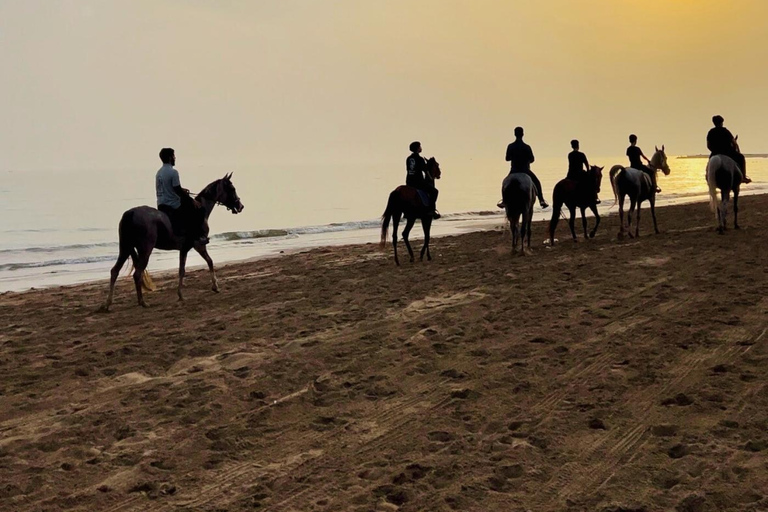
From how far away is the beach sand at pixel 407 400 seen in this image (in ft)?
13.5

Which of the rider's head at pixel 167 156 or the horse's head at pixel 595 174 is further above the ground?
the rider's head at pixel 167 156

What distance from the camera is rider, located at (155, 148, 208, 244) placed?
34.9 feet

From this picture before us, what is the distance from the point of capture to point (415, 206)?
1364 centimetres

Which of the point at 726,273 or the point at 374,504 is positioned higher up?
the point at 726,273

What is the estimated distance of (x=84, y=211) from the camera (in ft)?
153

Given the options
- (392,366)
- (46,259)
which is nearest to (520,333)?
(392,366)

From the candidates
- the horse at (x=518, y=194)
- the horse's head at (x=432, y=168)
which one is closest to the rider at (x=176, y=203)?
the horse's head at (x=432, y=168)

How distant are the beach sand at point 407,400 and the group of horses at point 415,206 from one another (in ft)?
3.15

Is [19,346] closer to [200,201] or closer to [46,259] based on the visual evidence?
[200,201]

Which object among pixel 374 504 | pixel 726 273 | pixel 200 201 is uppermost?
pixel 200 201

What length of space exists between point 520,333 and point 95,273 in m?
13.8

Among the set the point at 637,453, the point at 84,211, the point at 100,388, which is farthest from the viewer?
the point at 84,211

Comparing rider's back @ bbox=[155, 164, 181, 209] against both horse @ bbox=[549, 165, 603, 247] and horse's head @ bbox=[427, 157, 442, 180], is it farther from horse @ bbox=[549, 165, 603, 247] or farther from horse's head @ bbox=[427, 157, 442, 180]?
horse @ bbox=[549, 165, 603, 247]

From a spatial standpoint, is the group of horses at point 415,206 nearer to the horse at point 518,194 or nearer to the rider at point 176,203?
the horse at point 518,194
